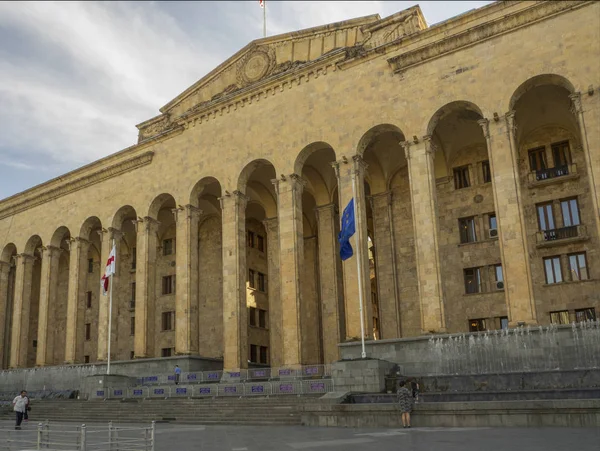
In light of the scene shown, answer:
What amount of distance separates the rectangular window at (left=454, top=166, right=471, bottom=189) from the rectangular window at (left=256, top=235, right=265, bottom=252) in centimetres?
1736

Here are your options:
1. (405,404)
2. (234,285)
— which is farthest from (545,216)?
(405,404)

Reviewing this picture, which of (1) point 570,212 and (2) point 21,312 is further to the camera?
(2) point 21,312

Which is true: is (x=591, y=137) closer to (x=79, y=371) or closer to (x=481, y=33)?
(x=481, y=33)

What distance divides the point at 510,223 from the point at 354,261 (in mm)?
7816

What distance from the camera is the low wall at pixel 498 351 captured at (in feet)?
73.2

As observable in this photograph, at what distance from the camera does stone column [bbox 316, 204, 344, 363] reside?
36156mm

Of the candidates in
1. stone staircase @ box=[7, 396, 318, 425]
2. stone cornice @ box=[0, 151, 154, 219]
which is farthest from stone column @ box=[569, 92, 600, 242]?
stone cornice @ box=[0, 151, 154, 219]

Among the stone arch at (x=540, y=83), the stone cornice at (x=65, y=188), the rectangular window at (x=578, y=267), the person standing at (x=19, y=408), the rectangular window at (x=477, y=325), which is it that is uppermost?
the stone cornice at (x=65, y=188)

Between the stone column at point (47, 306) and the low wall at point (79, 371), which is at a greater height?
the stone column at point (47, 306)

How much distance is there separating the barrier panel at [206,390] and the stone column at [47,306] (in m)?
20.3

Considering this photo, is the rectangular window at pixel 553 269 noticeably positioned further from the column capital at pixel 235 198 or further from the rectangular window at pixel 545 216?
the column capital at pixel 235 198

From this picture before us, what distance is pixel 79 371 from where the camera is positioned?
38.6m

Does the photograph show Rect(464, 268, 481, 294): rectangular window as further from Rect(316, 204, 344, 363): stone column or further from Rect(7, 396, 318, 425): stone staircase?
Rect(7, 396, 318, 425): stone staircase

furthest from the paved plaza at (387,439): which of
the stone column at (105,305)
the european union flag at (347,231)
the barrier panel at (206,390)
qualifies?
the stone column at (105,305)
